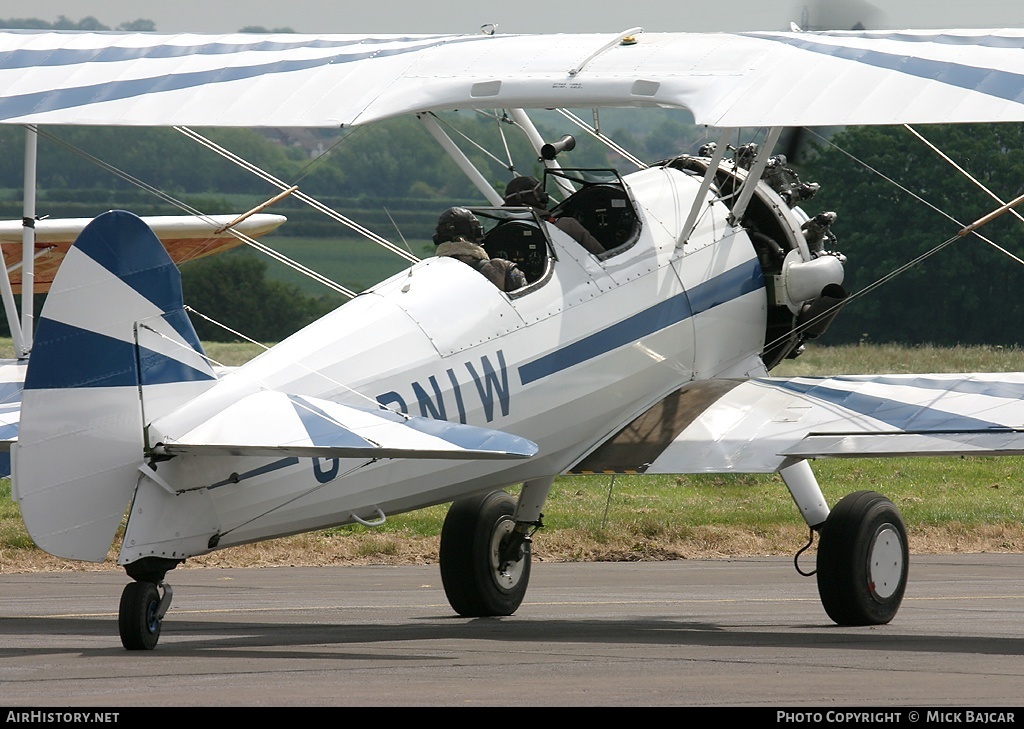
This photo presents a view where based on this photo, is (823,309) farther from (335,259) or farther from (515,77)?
(335,259)

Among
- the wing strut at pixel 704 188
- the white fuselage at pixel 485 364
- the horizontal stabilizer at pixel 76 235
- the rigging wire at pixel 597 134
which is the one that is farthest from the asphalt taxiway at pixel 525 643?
the horizontal stabilizer at pixel 76 235

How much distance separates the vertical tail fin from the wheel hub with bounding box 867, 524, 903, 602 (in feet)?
17.0

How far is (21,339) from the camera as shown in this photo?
15.3 meters

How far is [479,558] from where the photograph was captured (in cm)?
1315

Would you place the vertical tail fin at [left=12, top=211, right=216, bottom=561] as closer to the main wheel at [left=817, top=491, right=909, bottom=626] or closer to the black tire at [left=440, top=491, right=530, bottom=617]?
the black tire at [left=440, top=491, right=530, bottom=617]

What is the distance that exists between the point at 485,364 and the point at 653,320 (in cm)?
198

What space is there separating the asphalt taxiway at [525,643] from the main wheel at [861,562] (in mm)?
200

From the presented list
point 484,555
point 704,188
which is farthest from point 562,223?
point 484,555

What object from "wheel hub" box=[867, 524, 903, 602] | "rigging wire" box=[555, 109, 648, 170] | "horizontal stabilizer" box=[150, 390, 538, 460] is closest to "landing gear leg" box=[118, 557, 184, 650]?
"horizontal stabilizer" box=[150, 390, 538, 460]

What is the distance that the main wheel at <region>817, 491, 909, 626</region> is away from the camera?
11773 millimetres

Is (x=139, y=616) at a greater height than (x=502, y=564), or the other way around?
(x=139, y=616)

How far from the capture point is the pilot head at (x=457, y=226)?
1144 cm
